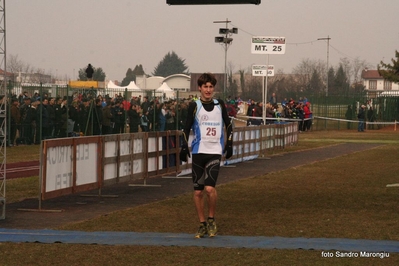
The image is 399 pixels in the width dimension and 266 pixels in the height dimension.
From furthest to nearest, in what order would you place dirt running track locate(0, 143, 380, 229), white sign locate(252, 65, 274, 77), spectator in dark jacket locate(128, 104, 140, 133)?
spectator in dark jacket locate(128, 104, 140, 133), white sign locate(252, 65, 274, 77), dirt running track locate(0, 143, 380, 229)

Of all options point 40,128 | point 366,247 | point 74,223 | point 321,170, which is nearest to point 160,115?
point 40,128

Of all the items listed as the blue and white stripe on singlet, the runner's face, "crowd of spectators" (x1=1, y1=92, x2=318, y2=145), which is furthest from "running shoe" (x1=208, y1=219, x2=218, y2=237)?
"crowd of spectators" (x1=1, y1=92, x2=318, y2=145)

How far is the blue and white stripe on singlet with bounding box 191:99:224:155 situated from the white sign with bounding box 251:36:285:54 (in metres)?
17.0

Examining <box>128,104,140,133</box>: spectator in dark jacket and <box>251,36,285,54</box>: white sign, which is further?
<box>128,104,140,133</box>: spectator in dark jacket

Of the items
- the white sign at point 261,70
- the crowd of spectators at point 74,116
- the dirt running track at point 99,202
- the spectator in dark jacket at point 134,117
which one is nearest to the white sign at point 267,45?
the white sign at point 261,70

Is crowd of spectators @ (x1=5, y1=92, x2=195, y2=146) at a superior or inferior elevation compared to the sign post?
inferior

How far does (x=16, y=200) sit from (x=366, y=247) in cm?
711

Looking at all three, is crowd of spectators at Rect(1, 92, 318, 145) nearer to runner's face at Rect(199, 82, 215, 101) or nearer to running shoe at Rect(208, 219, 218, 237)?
runner's face at Rect(199, 82, 215, 101)

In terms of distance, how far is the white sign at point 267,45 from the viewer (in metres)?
27.5

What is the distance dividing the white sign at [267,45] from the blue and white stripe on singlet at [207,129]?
17011mm

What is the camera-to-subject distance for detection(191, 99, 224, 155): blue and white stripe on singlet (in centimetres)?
1057

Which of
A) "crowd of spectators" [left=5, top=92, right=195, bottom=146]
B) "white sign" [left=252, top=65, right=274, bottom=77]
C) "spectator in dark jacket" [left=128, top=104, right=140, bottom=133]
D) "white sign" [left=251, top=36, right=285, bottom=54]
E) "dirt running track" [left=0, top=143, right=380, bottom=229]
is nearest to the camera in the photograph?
"dirt running track" [left=0, top=143, right=380, bottom=229]

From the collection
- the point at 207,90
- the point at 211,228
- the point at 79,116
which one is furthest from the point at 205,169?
the point at 79,116

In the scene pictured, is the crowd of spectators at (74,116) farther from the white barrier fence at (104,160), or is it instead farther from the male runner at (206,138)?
the male runner at (206,138)
